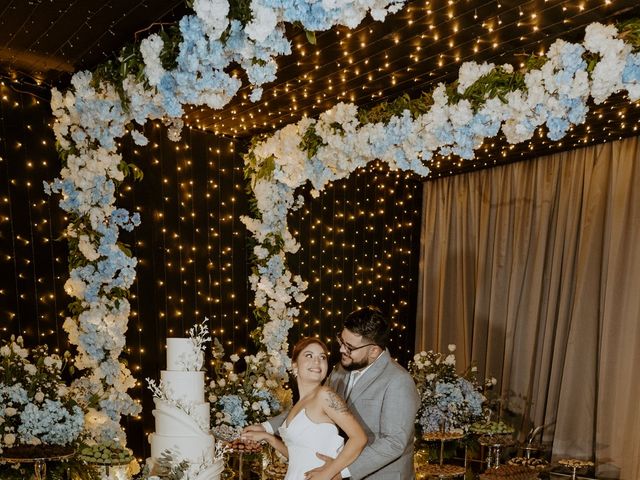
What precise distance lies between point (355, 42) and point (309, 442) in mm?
2435

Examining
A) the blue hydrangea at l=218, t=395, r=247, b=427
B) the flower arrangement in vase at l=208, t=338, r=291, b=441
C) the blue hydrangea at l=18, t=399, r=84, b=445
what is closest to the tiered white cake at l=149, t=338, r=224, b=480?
the blue hydrangea at l=18, t=399, r=84, b=445

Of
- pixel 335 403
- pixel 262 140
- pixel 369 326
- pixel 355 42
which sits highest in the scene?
pixel 355 42

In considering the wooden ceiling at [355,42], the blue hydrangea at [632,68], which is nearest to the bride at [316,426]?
the wooden ceiling at [355,42]

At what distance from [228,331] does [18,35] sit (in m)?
3.26

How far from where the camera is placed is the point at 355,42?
13.1 ft

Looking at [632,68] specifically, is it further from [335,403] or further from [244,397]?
[244,397]

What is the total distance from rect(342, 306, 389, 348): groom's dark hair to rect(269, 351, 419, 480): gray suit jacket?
10cm

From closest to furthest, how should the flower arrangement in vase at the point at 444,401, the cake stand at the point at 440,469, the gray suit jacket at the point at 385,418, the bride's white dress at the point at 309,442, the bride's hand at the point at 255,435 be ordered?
the bride's white dress at the point at 309,442
the gray suit jacket at the point at 385,418
the bride's hand at the point at 255,435
the cake stand at the point at 440,469
the flower arrangement in vase at the point at 444,401

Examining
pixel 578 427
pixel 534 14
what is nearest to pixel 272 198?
pixel 534 14

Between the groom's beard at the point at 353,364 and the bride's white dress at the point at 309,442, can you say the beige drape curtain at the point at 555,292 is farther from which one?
the bride's white dress at the point at 309,442

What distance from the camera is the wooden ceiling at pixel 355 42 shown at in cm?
355

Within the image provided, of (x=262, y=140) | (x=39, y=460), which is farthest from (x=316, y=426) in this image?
(x=262, y=140)

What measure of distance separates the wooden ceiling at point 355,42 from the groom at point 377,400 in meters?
1.74

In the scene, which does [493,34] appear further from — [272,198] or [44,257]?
[44,257]
